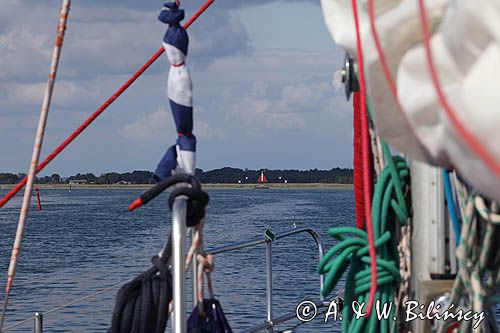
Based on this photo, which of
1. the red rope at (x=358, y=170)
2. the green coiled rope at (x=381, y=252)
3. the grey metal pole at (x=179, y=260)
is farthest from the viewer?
the red rope at (x=358, y=170)

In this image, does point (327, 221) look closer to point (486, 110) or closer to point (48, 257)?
point (48, 257)

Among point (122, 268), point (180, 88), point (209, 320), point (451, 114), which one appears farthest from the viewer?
point (122, 268)

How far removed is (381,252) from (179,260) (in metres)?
0.74

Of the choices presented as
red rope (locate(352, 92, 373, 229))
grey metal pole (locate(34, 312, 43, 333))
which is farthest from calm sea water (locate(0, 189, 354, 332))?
red rope (locate(352, 92, 373, 229))

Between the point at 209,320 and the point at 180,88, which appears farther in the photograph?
the point at 209,320

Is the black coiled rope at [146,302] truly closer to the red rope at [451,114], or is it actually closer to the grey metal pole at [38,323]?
the red rope at [451,114]

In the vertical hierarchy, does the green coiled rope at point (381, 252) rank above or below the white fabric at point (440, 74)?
below

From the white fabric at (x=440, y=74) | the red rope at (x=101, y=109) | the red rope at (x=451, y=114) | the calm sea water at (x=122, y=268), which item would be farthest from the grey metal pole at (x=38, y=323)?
the calm sea water at (x=122, y=268)

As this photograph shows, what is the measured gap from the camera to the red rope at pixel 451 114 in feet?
4.06

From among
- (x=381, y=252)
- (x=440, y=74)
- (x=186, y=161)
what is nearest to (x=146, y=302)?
(x=186, y=161)

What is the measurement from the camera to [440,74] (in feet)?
4.48

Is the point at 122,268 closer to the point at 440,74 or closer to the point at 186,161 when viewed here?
the point at 186,161

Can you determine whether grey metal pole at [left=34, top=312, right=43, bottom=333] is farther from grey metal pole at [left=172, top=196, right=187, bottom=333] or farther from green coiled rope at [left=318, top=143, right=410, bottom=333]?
grey metal pole at [left=172, top=196, right=187, bottom=333]

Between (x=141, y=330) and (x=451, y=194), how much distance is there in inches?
34.1
